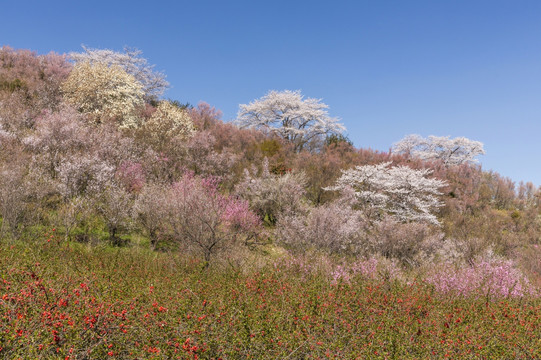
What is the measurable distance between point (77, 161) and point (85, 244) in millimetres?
3928

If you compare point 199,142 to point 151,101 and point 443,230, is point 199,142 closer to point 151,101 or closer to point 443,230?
point 443,230

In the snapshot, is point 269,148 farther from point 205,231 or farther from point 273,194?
point 205,231

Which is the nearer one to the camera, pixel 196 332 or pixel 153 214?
pixel 196 332

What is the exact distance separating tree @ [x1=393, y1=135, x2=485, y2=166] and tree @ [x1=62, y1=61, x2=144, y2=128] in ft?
94.8

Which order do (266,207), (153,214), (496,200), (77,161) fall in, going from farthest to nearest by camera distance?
(496,200) → (266,207) → (77,161) → (153,214)

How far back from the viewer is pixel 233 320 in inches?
205

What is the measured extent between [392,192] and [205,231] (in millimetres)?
11896

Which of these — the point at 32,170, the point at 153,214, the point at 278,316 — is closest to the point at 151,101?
the point at 32,170

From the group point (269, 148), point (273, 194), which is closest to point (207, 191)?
point (273, 194)

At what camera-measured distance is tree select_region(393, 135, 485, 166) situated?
40969 mm

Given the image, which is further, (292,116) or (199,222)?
(292,116)

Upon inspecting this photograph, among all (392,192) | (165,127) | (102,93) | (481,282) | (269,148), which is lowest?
(481,282)

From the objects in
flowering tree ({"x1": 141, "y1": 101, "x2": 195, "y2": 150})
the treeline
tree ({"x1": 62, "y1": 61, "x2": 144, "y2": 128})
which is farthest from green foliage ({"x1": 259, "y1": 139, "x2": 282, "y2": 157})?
tree ({"x1": 62, "y1": 61, "x2": 144, "y2": 128})

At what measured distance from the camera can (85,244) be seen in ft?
41.2
